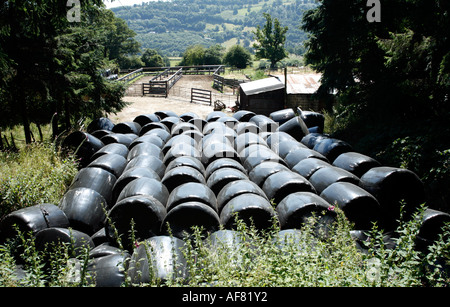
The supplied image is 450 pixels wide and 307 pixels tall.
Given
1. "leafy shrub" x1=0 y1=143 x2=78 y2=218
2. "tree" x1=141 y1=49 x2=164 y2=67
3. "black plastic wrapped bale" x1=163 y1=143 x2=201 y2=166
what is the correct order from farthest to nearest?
"tree" x1=141 y1=49 x2=164 y2=67 < "black plastic wrapped bale" x1=163 y1=143 x2=201 y2=166 < "leafy shrub" x1=0 y1=143 x2=78 y2=218

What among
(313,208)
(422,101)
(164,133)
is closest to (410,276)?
(313,208)

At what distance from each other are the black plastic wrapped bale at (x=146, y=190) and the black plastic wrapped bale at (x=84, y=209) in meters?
0.53

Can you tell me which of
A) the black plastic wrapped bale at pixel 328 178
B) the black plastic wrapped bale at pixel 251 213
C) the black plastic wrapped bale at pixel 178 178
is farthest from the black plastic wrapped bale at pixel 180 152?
the black plastic wrapped bale at pixel 328 178

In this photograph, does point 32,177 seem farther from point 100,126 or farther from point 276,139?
point 276,139

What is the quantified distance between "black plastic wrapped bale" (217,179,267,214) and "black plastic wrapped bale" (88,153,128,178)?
3.05m

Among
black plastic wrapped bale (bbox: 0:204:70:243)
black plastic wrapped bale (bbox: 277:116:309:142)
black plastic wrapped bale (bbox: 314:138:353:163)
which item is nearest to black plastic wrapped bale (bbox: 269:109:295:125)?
black plastic wrapped bale (bbox: 277:116:309:142)

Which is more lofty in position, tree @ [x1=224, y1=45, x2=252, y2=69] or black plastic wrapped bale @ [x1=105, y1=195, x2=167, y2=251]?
tree @ [x1=224, y1=45, x2=252, y2=69]

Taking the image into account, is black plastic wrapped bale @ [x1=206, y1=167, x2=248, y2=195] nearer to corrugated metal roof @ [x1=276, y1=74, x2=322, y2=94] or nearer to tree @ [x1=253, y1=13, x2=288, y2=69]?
corrugated metal roof @ [x1=276, y1=74, x2=322, y2=94]

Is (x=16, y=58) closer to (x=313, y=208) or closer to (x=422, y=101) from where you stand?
(x=313, y=208)

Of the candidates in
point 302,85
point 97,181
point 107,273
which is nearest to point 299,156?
point 97,181

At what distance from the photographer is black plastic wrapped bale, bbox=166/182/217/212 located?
239 inches

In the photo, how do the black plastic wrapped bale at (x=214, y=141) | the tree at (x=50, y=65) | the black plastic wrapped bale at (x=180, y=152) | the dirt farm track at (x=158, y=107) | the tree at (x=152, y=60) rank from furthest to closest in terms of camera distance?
the tree at (x=152, y=60)
the dirt farm track at (x=158, y=107)
the black plastic wrapped bale at (x=214, y=141)
the black plastic wrapped bale at (x=180, y=152)
the tree at (x=50, y=65)

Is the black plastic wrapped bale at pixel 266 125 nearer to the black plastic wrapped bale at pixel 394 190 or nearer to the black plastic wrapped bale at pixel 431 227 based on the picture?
the black plastic wrapped bale at pixel 394 190

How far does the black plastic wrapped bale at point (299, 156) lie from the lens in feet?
27.5
